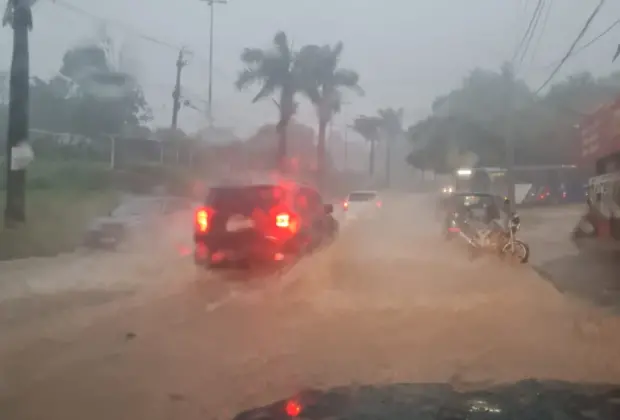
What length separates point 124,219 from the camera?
762 inches

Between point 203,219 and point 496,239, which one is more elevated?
point 203,219

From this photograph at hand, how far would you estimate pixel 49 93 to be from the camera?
113 feet

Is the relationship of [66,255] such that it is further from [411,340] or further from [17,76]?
[411,340]

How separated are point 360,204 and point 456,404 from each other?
27.3 m

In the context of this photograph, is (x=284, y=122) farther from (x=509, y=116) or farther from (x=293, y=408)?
(x=293, y=408)

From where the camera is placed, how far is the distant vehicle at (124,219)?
1891 centimetres

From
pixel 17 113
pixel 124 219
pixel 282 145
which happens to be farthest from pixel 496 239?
pixel 282 145

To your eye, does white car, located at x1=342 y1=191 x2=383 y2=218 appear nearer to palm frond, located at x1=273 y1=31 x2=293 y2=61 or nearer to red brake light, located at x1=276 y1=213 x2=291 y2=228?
palm frond, located at x1=273 y1=31 x2=293 y2=61

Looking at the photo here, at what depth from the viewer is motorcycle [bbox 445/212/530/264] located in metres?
15.8

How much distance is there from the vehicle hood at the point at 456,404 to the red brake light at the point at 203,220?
30.1 ft

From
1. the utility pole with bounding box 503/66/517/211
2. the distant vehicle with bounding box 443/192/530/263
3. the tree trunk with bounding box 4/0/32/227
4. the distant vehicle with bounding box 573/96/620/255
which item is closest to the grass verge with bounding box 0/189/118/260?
the tree trunk with bounding box 4/0/32/227

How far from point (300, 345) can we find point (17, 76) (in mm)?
14242

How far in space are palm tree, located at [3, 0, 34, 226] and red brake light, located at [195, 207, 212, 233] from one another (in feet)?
24.9

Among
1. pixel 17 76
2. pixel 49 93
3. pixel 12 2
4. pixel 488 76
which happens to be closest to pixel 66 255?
pixel 17 76
